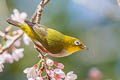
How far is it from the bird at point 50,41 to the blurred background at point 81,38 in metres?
2.62

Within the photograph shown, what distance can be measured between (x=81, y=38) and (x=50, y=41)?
3702mm

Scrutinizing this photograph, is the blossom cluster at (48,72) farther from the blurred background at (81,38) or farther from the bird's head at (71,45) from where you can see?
the blurred background at (81,38)

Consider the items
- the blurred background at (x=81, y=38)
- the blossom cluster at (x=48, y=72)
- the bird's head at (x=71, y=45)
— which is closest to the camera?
the blossom cluster at (x=48, y=72)

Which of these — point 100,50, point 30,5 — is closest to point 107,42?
point 100,50

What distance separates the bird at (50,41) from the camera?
1.57m

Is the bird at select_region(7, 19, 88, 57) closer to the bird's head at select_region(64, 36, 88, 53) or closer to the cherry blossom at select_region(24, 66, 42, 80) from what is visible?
the bird's head at select_region(64, 36, 88, 53)

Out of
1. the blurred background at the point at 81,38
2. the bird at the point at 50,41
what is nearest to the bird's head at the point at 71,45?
the bird at the point at 50,41

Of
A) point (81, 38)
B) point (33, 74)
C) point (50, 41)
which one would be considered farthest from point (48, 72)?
point (81, 38)

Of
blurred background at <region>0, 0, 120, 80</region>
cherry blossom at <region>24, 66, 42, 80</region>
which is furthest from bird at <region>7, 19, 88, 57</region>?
blurred background at <region>0, 0, 120, 80</region>

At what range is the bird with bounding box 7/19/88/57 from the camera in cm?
157

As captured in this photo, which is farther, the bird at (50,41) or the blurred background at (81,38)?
the blurred background at (81,38)

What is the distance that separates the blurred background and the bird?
2.62 meters

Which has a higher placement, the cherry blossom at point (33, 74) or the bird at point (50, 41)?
the bird at point (50, 41)

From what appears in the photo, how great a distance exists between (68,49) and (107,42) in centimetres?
434
